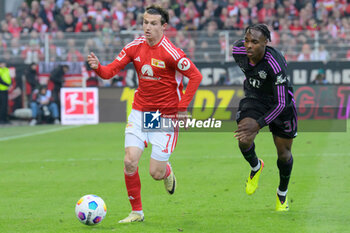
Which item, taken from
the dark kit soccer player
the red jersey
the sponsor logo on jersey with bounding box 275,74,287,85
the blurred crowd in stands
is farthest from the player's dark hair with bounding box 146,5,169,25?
the blurred crowd in stands

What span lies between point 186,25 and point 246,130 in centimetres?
1716

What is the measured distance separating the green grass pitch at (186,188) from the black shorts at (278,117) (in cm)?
91

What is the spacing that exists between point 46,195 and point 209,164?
371 cm

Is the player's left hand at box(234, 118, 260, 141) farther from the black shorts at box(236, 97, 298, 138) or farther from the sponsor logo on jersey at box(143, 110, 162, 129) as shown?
the sponsor logo on jersey at box(143, 110, 162, 129)

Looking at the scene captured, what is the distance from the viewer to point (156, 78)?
286 inches

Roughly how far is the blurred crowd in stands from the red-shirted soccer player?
13.3m

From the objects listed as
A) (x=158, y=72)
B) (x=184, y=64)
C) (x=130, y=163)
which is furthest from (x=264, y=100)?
(x=130, y=163)

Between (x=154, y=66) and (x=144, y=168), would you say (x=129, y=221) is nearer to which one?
(x=154, y=66)

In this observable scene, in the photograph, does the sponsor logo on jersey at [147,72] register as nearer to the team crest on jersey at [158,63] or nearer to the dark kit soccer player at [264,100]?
the team crest on jersey at [158,63]

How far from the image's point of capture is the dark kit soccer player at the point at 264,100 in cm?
675

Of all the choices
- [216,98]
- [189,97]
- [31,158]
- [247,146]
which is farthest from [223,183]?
[216,98]

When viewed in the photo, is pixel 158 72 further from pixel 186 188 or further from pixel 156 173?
pixel 186 188

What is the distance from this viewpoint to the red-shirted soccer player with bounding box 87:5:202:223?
23.4 feet

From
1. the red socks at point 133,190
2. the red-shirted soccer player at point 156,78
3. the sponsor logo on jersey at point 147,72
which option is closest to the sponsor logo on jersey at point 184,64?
the red-shirted soccer player at point 156,78
